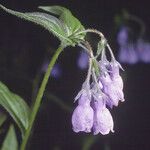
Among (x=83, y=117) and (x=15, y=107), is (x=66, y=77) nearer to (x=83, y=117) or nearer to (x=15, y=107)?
(x=15, y=107)

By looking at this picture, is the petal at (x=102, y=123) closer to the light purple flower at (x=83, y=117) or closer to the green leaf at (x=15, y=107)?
the light purple flower at (x=83, y=117)

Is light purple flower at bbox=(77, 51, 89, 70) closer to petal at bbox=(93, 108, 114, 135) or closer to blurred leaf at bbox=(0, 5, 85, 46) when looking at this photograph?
blurred leaf at bbox=(0, 5, 85, 46)

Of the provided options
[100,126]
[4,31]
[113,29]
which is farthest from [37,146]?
[100,126]

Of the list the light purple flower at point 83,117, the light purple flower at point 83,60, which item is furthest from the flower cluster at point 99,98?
the light purple flower at point 83,60

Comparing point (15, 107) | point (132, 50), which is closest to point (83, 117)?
point (15, 107)

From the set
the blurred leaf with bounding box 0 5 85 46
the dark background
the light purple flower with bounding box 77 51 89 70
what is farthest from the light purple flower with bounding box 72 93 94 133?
the light purple flower with bounding box 77 51 89 70
